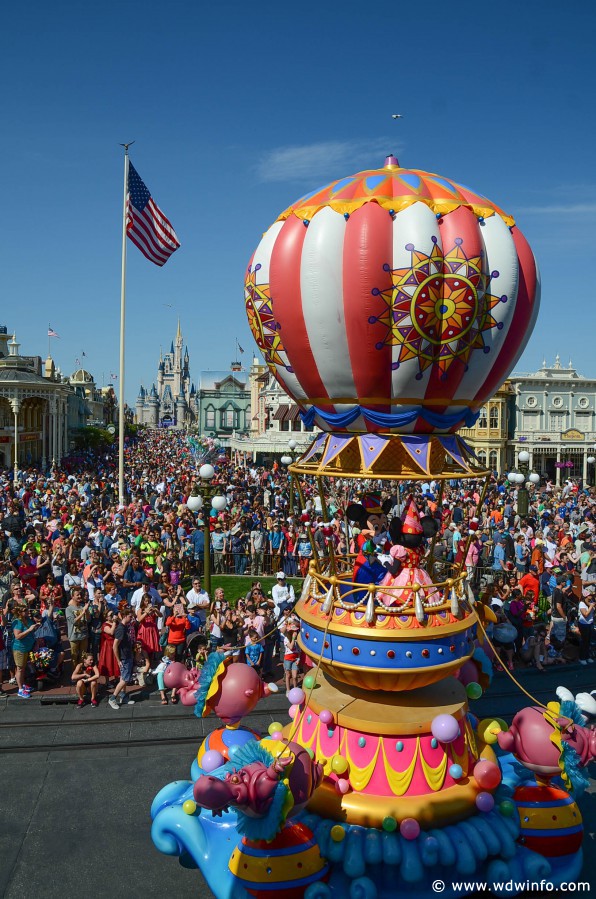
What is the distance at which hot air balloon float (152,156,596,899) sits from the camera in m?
6.08

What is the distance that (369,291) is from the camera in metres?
6.11

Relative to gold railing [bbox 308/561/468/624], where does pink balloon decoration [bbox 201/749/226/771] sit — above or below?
below

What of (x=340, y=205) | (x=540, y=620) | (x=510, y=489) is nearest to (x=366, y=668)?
(x=340, y=205)

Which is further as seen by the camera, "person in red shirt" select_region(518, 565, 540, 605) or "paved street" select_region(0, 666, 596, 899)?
"person in red shirt" select_region(518, 565, 540, 605)

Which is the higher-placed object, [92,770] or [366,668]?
[366,668]

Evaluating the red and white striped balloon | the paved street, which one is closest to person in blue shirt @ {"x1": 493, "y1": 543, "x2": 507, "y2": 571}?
the paved street

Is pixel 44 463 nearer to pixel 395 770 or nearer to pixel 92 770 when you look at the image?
pixel 92 770

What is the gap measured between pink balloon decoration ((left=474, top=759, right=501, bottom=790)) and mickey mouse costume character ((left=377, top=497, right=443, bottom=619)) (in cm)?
150

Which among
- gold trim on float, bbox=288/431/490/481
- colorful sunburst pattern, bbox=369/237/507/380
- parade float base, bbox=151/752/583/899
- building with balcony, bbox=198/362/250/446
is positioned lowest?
parade float base, bbox=151/752/583/899

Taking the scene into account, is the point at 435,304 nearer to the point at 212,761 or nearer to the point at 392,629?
the point at 392,629

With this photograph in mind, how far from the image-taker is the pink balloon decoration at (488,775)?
21.1 feet

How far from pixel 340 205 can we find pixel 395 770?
5.14 meters

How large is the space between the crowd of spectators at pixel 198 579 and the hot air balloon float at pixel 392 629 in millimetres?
1033

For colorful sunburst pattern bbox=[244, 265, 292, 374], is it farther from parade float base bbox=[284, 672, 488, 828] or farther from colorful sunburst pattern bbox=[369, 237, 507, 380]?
parade float base bbox=[284, 672, 488, 828]
